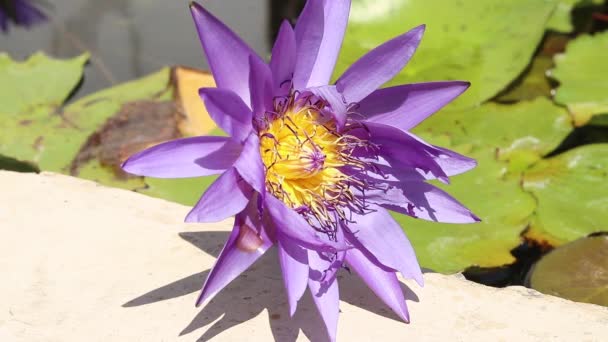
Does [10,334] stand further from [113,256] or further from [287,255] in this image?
[287,255]

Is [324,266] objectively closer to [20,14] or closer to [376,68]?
[376,68]

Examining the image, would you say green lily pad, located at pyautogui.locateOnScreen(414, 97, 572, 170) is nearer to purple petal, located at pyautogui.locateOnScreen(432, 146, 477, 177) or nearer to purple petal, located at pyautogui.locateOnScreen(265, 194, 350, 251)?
purple petal, located at pyautogui.locateOnScreen(432, 146, 477, 177)

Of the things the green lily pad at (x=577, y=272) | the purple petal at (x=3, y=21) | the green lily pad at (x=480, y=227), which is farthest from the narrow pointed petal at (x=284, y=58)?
the purple petal at (x=3, y=21)

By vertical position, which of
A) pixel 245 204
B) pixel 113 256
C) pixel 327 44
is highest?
pixel 327 44

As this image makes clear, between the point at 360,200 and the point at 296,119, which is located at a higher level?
the point at 296,119

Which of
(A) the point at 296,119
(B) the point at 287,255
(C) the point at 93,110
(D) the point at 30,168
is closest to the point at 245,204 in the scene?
(B) the point at 287,255

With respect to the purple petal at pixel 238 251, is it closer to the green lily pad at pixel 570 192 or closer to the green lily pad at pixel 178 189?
the green lily pad at pixel 178 189
